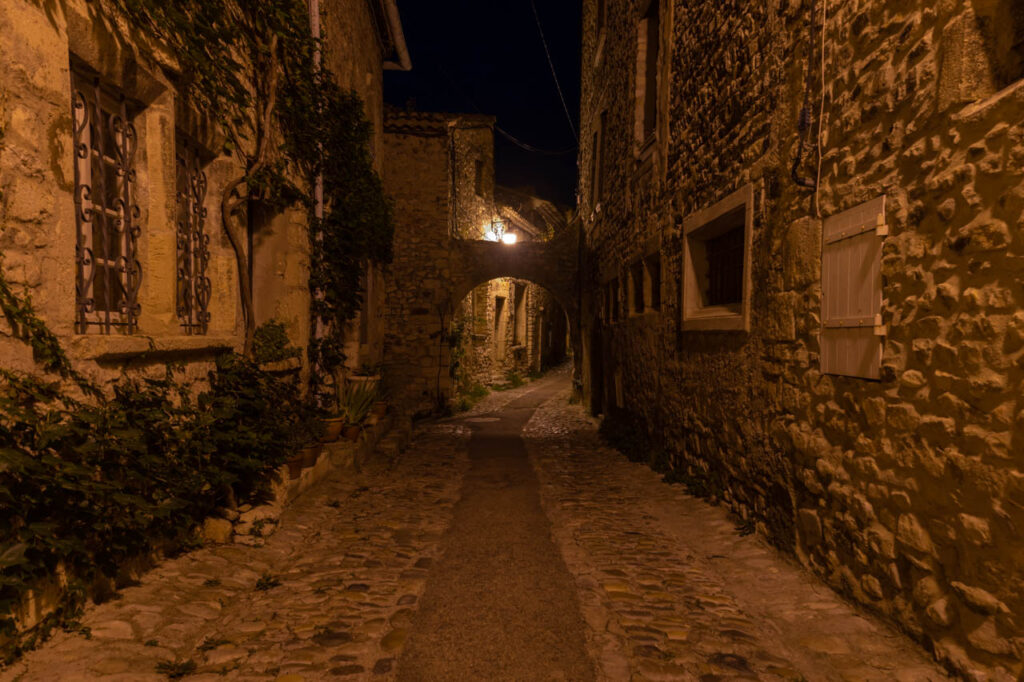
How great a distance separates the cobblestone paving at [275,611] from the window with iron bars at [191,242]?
1.72 m

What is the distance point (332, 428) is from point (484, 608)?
11.6 ft

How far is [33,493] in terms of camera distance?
7.06ft

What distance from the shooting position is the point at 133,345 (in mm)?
2924

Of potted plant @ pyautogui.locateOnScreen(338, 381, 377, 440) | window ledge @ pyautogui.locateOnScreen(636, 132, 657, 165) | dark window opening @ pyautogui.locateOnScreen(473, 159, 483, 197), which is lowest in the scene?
potted plant @ pyautogui.locateOnScreen(338, 381, 377, 440)

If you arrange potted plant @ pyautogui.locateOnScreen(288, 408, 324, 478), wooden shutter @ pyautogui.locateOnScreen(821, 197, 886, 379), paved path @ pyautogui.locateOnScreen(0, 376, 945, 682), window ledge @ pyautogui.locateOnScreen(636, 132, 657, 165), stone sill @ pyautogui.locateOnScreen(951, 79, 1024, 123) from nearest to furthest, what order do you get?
stone sill @ pyautogui.locateOnScreen(951, 79, 1024, 123) < paved path @ pyautogui.locateOnScreen(0, 376, 945, 682) < wooden shutter @ pyautogui.locateOnScreen(821, 197, 886, 379) < potted plant @ pyautogui.locateOnScreen(288, 408, 324, 478) < window ledge @ pyautogui.locateOnScreen(636, 132, 657, 165)

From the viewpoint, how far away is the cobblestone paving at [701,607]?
2432mm

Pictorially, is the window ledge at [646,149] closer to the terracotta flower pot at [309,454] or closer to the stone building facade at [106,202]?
the stone building facade at [106,202]

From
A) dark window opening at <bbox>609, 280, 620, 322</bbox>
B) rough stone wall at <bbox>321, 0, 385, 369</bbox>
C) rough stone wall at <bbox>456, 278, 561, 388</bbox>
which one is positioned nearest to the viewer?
rough stone wall at <bbox>321, 0, 385, 369</bbox>

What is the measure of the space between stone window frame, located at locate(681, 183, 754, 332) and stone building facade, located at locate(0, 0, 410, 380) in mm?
4089

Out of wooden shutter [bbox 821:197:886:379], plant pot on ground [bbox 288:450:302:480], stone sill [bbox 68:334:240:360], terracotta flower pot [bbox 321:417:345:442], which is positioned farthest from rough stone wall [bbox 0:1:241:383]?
wooden shutter [bbox 821:197:886:379]

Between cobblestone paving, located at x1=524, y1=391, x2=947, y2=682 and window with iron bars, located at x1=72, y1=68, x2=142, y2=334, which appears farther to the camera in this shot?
window with iron bars, located at x1=72, y1=68, x2=142, y2=334

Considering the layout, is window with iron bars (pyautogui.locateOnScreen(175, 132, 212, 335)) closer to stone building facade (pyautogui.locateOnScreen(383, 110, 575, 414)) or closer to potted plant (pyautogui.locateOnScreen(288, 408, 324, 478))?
potted plant (pyautogui.locateOnScreen(288, 408, 324, 478))

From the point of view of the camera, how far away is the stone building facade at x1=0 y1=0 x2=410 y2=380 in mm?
2287

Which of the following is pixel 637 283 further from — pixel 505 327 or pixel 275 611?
pixel 505 327
